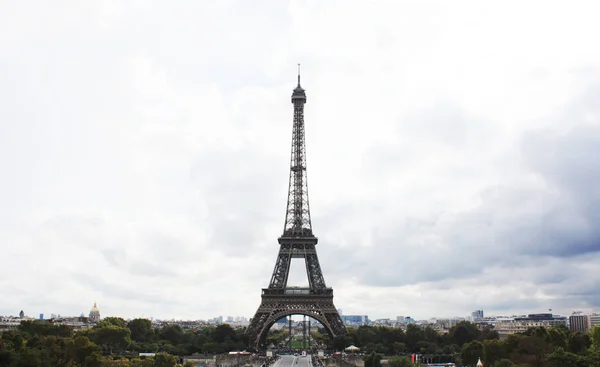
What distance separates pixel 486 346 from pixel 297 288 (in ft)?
122

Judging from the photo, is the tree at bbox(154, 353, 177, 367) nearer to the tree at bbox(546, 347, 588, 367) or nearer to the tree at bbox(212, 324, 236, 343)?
the tree at bbox(546, 347, 588, 367)

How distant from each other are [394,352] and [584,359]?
50391mm

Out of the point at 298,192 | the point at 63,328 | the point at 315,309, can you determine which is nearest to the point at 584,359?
the point at 315,309

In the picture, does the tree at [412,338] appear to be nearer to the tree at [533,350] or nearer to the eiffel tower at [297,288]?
the eiffel tower at [297,288]

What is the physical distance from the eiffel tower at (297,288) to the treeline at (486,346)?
5686 millimetres

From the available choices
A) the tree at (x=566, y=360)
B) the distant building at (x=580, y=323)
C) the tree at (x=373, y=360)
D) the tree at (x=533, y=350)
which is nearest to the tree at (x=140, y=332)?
the tree at (x=373, y=360)

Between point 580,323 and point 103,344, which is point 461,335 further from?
point 580,323

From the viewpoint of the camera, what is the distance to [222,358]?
308 feet

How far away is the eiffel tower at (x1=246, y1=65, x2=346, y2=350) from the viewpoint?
341 ft

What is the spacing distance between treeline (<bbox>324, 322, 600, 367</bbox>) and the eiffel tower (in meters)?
5.69

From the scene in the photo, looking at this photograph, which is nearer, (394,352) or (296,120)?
(394,352)

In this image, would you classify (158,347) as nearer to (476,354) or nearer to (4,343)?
(4,343)

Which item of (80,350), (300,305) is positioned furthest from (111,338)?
(300,305)

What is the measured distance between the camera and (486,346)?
248ft
